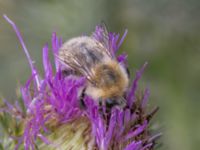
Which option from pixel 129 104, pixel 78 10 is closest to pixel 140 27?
pixel 78 10

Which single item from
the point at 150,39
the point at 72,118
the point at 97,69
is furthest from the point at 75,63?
the point at 150,39

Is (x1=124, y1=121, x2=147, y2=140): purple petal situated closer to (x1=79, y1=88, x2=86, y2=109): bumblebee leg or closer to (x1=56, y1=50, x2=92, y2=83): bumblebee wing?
(x1=79, y1=88, x2=86, y2=109): bumblebee leg

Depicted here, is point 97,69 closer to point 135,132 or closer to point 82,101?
point 82,101

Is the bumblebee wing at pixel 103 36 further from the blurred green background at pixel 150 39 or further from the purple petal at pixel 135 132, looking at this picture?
the blurred green background at pixel 150 39

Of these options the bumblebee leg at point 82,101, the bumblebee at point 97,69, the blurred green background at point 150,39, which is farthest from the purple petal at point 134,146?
the blurred green background at point 150,39

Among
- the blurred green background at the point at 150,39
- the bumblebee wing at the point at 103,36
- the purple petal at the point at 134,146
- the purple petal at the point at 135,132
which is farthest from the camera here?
the blurred green background at the point at 150,39
